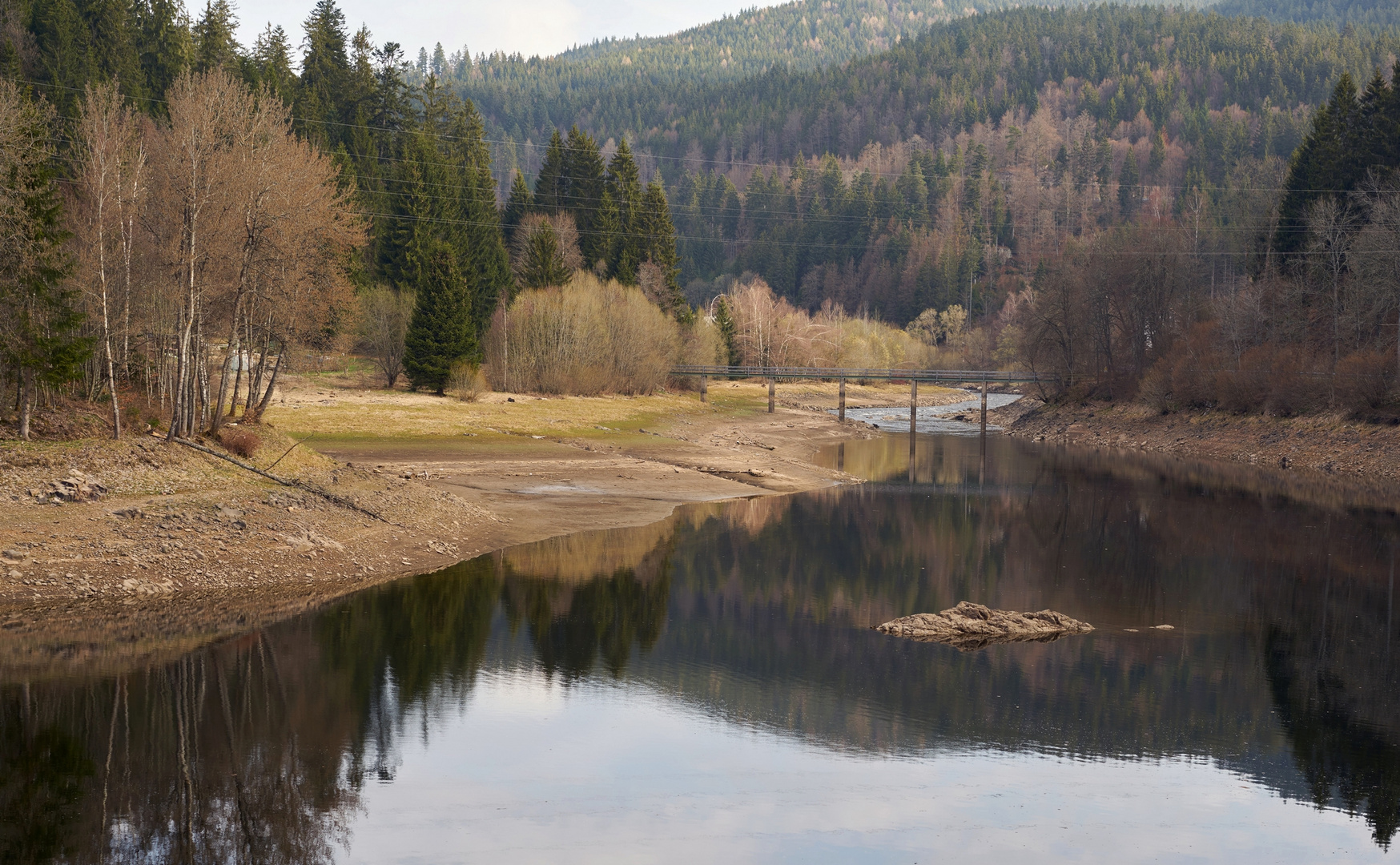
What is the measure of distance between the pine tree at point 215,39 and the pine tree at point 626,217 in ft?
103

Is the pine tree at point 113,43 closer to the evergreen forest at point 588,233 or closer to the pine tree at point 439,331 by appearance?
the evergreen forest at point 588,233

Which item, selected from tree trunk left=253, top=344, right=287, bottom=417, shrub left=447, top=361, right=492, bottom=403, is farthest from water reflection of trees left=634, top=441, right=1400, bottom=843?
shrub left=447, top=361, right=492, bottom=403

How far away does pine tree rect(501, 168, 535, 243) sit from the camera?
3880 inches

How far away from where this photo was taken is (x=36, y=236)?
26.4 m

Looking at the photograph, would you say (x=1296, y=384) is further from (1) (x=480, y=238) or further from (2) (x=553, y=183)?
(2) (x=553, y=183)

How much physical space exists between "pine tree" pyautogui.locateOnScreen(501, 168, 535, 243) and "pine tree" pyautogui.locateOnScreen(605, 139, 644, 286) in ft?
26.2

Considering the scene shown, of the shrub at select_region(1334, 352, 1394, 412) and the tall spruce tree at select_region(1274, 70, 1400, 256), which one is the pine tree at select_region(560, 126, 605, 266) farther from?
the shrub at select_region(1334, 352, 1394, 412)

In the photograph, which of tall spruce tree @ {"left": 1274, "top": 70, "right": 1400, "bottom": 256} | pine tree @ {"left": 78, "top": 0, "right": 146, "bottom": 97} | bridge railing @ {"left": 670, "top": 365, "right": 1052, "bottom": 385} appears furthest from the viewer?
bridge railing @ {"left": 670, "top": 365, "right": 1052, "bottom": 385}

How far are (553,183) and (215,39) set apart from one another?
2897cm

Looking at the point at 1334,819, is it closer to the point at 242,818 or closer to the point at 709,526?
the point at 242,818

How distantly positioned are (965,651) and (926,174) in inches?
6982

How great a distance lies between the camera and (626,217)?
94.7 m

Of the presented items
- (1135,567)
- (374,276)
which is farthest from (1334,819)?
(374,276)

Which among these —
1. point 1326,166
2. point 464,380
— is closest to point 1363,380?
point 1326,166
